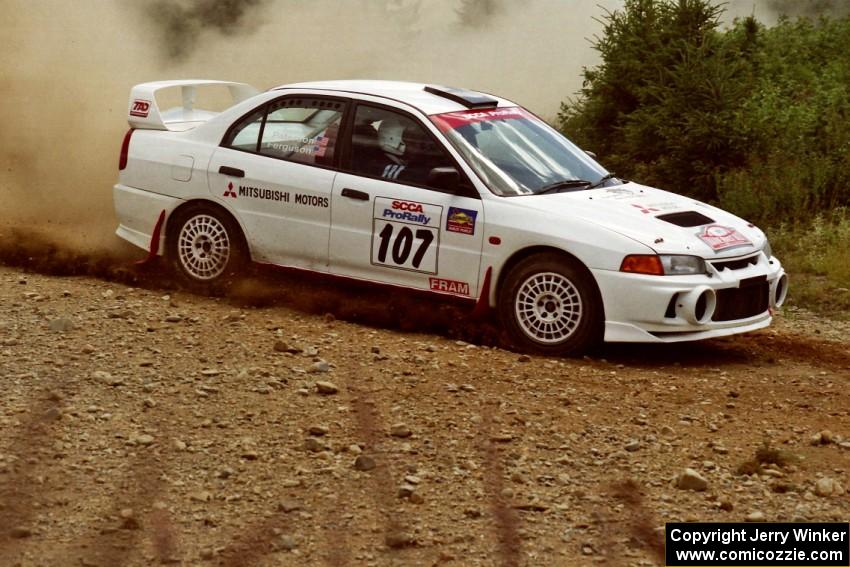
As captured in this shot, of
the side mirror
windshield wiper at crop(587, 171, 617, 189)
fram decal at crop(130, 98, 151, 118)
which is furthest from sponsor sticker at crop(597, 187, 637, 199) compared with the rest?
fram decal at crop(130, 98, 151, 118)

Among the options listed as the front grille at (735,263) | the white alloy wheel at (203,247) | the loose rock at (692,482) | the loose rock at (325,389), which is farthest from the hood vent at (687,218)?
the white alloy wheel at (203,247)

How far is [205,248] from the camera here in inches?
386

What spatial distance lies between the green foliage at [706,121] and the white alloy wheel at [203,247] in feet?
17.0

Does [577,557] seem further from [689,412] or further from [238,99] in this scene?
[238,99]

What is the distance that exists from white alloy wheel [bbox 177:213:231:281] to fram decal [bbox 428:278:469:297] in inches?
64.6

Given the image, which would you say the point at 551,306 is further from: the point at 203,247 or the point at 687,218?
the point at 203,247

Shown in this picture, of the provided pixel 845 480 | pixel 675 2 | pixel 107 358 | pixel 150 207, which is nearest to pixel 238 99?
pixel 150 207

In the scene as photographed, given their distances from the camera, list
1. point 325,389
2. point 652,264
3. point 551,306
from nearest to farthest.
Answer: point 325,389, point 652,264, point 551,306

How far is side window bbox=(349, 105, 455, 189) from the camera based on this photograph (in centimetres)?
896

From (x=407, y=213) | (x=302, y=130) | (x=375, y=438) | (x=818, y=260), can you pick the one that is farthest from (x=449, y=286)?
(x=818, y=260)

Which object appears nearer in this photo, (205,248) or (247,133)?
(247,133)

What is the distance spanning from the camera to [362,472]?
238 inches

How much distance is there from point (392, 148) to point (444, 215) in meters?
0.68

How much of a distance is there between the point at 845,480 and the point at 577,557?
166cm
